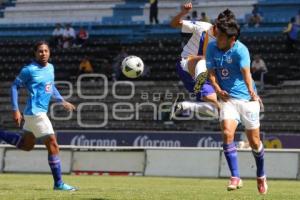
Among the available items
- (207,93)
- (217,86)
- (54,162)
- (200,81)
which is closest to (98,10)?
(207,93)

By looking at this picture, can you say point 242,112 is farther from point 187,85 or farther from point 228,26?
point 187,85

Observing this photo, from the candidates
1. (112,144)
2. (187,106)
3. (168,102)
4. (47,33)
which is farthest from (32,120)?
(47,33)

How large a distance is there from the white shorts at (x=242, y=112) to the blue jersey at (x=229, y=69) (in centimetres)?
10

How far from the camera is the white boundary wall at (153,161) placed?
18188 mm

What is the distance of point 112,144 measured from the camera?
2589 centimetres

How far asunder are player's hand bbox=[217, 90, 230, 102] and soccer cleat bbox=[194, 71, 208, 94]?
237 centimetres

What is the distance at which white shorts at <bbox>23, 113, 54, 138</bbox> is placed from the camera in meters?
12.3

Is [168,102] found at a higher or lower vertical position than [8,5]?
lower

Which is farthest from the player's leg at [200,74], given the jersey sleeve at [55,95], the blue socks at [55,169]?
the blue socks at [55,169]

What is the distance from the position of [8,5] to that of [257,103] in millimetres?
28003

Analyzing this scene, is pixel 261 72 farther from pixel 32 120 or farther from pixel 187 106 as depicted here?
pixel 32 120

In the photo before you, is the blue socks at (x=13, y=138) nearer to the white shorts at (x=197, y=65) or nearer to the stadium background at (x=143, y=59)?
the white shorts at (x=197, y=65)

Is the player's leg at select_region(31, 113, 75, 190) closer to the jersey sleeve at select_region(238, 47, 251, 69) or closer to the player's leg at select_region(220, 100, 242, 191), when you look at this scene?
the player's leg at select_region(220, 100, 242, 191)

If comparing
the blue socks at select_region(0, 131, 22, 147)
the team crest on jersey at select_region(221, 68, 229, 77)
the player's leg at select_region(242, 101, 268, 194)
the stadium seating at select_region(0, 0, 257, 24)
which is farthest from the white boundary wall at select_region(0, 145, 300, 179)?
the stadium seating at select_region(0, 0, 257, 24)
